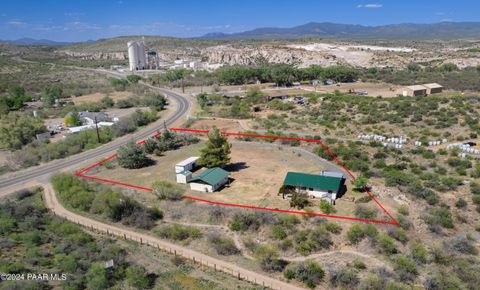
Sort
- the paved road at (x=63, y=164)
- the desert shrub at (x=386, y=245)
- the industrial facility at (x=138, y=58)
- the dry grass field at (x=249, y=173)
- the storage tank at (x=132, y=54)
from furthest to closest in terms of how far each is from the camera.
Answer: the industrial facility at (x=138, y=58), the storage tank at (x=132, y=54), the paved road at (x=63, y=164), the dry grass field at (x=249, y=173), the desert shrub at (x=386, y=245)

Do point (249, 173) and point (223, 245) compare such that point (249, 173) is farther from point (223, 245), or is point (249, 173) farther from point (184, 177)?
point (223, 245)

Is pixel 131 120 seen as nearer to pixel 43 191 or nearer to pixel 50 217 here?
pixel 43 191

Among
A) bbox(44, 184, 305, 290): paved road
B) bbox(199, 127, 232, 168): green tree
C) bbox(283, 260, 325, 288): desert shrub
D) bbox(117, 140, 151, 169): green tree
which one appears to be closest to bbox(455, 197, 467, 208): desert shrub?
bbox(283, 260, 325, 288): desert shrub

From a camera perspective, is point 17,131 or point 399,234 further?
point 17,131

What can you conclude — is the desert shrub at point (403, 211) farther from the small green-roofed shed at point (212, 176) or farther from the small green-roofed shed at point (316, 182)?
the small green-roofed shed at point (212, 176)

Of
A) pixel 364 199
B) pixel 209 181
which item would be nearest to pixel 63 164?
pixel 209 181

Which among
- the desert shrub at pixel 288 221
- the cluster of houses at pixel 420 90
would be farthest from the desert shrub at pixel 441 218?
the cluster of houses at pixel 420 90

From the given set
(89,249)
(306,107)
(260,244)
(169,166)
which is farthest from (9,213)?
(306,107)
